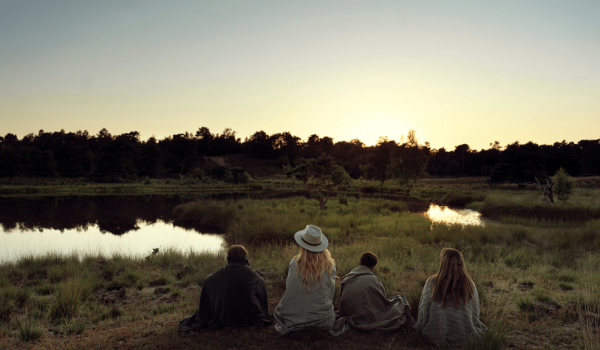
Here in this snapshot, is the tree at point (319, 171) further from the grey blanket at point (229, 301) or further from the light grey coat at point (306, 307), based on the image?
the light grey coat at point (306, 307)

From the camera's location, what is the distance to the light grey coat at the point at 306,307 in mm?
4875

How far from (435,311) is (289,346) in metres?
2.10

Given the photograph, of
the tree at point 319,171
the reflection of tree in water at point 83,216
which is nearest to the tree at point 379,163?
the tree at point 319,171

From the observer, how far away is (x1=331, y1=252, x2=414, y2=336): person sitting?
5.02 m

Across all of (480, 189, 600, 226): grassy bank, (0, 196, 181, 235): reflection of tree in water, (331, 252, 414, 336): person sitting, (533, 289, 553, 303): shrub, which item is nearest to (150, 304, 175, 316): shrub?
(331, 252, 414, 336): person sitting

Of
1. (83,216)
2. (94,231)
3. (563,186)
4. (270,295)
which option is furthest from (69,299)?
(563,186)

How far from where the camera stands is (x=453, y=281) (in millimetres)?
4266

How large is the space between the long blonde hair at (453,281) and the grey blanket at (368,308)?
0.94m

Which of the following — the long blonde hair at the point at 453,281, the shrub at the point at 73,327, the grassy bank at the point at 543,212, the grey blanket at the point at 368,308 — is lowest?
the grassy bank at the point at 543,212

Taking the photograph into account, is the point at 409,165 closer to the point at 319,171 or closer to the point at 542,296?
the point at 319,171

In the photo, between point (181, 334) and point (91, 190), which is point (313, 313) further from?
point (91, 190)

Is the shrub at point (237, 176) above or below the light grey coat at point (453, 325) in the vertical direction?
above

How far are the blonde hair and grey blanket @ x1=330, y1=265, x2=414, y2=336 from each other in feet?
2.08

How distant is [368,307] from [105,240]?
56.8 ft
